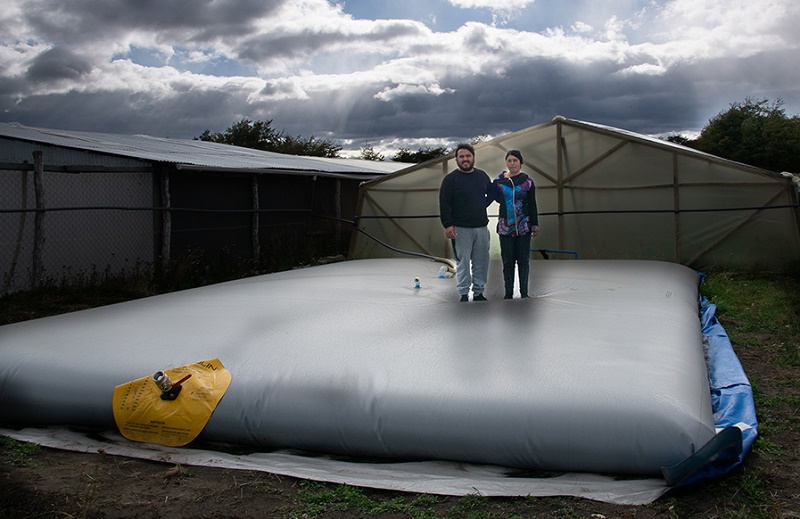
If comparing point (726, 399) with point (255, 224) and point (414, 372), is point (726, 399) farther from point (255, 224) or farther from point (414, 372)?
point (255, 224)

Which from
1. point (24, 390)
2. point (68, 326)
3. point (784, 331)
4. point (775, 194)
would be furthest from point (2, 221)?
point (775, 194)

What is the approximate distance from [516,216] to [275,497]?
294 centimetres

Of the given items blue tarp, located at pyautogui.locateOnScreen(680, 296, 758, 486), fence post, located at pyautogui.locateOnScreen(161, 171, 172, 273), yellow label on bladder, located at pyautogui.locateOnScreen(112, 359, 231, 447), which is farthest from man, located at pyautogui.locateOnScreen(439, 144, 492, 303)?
fence post, located at pyautogui.locateOnScreen(161, 171, 172, 273)

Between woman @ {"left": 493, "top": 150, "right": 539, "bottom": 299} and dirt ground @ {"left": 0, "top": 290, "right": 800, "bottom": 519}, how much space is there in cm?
225

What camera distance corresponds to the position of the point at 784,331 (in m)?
5.37

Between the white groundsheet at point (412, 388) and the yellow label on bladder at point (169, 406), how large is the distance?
0.06 m

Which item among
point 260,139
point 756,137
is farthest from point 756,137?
point 260,139

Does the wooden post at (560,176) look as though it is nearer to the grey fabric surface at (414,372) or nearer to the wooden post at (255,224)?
the wooden post at (255,224)

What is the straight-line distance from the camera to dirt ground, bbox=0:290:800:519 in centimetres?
253

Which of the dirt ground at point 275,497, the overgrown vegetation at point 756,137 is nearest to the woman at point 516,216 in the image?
the dirt ground at point 275,497

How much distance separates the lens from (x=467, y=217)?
16.4 ft

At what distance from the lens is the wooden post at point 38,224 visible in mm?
7270

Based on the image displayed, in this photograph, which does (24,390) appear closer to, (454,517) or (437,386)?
(437,386)

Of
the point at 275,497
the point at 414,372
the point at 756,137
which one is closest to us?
the point at 275,497
